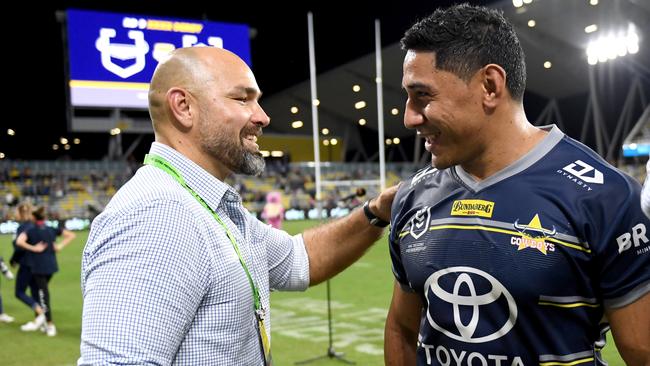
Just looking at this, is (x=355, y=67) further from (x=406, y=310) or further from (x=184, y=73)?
(x=184, y=73)

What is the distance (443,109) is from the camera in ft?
5.94

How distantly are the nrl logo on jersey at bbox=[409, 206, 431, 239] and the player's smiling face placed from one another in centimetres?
16

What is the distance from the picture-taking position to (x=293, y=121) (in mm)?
46719

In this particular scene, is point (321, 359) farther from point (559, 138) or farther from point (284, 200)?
point (284, 200)

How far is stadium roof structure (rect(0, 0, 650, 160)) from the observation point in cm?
2506

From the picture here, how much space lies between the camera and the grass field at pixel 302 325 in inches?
249

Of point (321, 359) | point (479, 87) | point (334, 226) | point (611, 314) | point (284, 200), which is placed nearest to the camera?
point (611, 314)

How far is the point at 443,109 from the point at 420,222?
14.3 inches

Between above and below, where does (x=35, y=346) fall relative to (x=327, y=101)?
below

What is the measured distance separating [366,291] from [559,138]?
8.30 metres

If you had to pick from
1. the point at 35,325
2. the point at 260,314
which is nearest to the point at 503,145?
the point at 260,314

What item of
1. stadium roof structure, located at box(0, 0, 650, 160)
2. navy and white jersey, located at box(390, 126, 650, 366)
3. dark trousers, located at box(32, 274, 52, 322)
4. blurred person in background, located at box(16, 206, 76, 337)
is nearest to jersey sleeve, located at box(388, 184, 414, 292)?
navy and white jersey, located at box(390, 126, 650, 366)

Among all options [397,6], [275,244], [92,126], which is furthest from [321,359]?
[397,6]

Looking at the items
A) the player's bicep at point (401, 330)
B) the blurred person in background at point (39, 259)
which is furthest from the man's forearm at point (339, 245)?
the blurred person in background at point (39, 259)
